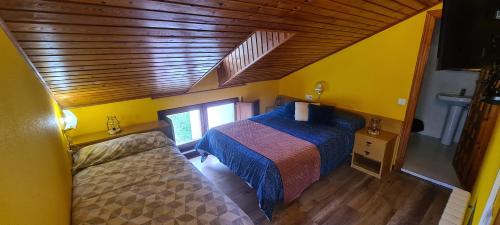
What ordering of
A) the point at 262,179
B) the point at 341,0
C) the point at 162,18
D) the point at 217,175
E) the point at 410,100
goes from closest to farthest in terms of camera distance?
the point at 162,18 < the point at 341,0 < the point at 262,179 < the point at 410,100 < the point at 217,175

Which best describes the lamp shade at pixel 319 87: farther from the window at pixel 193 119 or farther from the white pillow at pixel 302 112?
the window at pixel 193 119

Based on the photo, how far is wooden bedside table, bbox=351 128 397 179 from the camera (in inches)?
110

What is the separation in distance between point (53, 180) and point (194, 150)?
235cm

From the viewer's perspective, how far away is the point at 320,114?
10.9 feet

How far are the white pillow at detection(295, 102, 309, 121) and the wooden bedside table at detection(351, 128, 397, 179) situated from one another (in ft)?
2.59

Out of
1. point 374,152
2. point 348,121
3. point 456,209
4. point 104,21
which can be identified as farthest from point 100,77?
point 374,152

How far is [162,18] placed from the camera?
137cm

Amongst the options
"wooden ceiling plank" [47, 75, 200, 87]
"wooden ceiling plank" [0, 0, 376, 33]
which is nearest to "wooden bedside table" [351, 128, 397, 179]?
"wooden ceiling plank" [0, 0, 376, 33]

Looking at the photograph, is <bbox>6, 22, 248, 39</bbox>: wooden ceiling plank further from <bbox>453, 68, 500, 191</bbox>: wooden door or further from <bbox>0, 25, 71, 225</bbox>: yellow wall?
<bbox>453, 68, 500, 191</bbox>: wooden door

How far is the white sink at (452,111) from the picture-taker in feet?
10.5

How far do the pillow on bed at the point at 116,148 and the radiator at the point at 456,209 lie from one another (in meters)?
2.74

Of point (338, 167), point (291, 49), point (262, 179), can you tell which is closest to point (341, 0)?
point (291, 49)

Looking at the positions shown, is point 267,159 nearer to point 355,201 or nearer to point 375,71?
point 355,201

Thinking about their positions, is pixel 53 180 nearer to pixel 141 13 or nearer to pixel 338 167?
pixel 141 13
